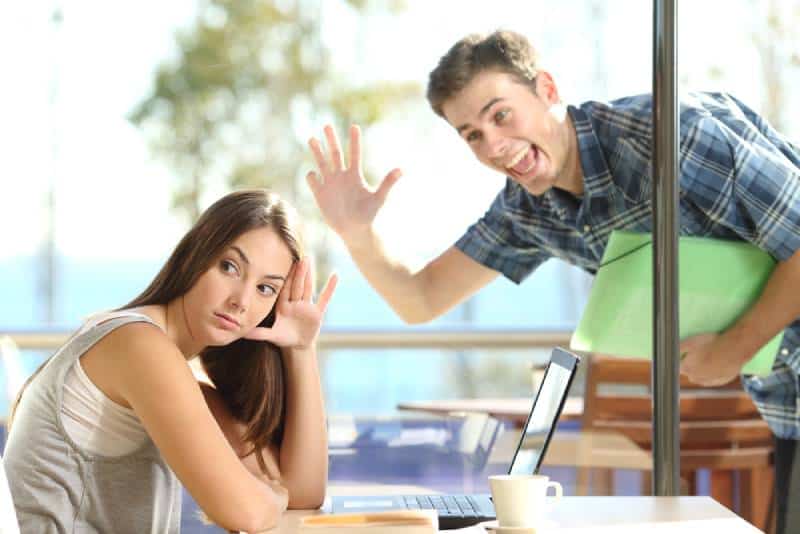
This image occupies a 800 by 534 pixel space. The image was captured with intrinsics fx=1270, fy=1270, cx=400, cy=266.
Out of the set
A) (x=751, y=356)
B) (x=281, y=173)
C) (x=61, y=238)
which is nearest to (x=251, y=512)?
(x=751, y=356)

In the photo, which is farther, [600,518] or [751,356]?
[751,356]

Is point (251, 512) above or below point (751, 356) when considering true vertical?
below

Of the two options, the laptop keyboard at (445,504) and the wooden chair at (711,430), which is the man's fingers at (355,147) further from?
the wooden chair at (711,430)

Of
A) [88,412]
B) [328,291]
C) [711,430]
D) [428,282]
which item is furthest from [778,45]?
[88,412]

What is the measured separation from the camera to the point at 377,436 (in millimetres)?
2629

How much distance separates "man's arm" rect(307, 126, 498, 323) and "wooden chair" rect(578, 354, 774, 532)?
1210 millimetres

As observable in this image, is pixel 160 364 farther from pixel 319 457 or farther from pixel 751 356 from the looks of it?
pixel 751 356

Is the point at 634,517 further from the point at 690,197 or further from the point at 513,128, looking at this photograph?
the point at 513,128

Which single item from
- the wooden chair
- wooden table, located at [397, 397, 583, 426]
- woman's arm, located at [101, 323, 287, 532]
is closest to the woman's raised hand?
woman's arm, located at [101, 323, 287, 532]

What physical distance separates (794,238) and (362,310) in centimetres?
1241

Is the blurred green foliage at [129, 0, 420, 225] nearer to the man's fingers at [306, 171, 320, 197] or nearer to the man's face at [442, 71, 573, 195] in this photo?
the man's fingers at [306, 171, 320, 197]

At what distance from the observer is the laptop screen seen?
177 centimetres

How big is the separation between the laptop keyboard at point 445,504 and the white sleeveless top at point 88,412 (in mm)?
424

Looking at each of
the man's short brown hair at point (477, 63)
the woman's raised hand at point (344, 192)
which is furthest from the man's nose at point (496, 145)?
the woman's raised hand at point (344, 192)
